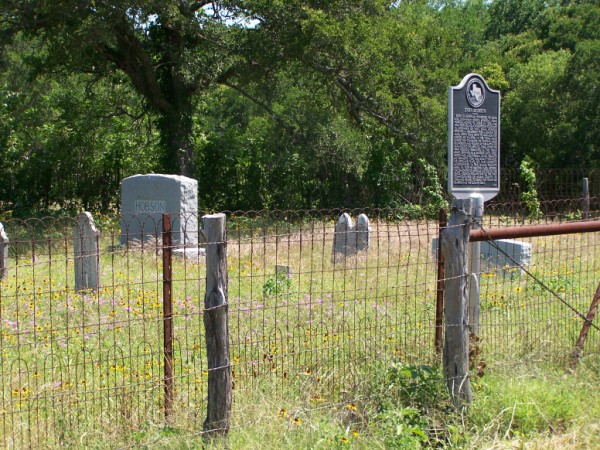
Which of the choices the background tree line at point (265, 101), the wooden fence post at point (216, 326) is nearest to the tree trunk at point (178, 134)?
the background tree line at point (265, 101)

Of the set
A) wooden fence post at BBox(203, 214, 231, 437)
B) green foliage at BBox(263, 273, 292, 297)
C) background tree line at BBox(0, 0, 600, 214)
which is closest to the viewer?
wooden fence post at BBox(203, 214, 231, 437)

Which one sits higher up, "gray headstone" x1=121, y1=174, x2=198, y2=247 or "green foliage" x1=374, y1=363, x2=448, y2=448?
"gray headstone" x1=121, y1=174, x2=198, y2=247

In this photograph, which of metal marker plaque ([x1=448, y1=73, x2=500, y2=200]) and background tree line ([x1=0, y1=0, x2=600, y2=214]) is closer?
metal marker plaque ([x1=448, y1=73, x2=500, y2=200])

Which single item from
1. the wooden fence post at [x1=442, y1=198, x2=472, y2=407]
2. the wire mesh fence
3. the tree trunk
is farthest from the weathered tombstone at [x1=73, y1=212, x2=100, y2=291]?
the tree trunk

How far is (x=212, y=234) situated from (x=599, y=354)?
379 cm

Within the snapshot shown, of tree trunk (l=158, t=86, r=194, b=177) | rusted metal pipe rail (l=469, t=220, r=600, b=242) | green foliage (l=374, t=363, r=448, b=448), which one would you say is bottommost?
green foliage (l=374, t=363, r=448, b=448)

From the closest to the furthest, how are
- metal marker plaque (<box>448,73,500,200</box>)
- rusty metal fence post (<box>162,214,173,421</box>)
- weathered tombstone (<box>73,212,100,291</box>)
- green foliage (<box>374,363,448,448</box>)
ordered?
green foliage (<box>374,363,448,448</box>) → rusty metal fence post (<box>162,214,173,421</box>) → metal marker plaque (<box>448,73,500,200</box>) → weathered tombstone (<box>73,212,100,291</box>)

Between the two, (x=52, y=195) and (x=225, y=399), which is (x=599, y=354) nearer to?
(x=225, y=399)

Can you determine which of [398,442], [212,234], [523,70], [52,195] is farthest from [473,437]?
[523,70]

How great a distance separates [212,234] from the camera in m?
4.67

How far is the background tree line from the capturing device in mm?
18859

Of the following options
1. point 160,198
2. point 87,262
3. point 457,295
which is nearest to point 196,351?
point 457,295

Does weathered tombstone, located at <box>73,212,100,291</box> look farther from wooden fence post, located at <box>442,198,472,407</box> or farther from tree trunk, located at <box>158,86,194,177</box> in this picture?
tree trunk, located at <box>158,86,194,177</box>

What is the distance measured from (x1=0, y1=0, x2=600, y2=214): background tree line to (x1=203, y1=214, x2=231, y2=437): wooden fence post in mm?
13555
